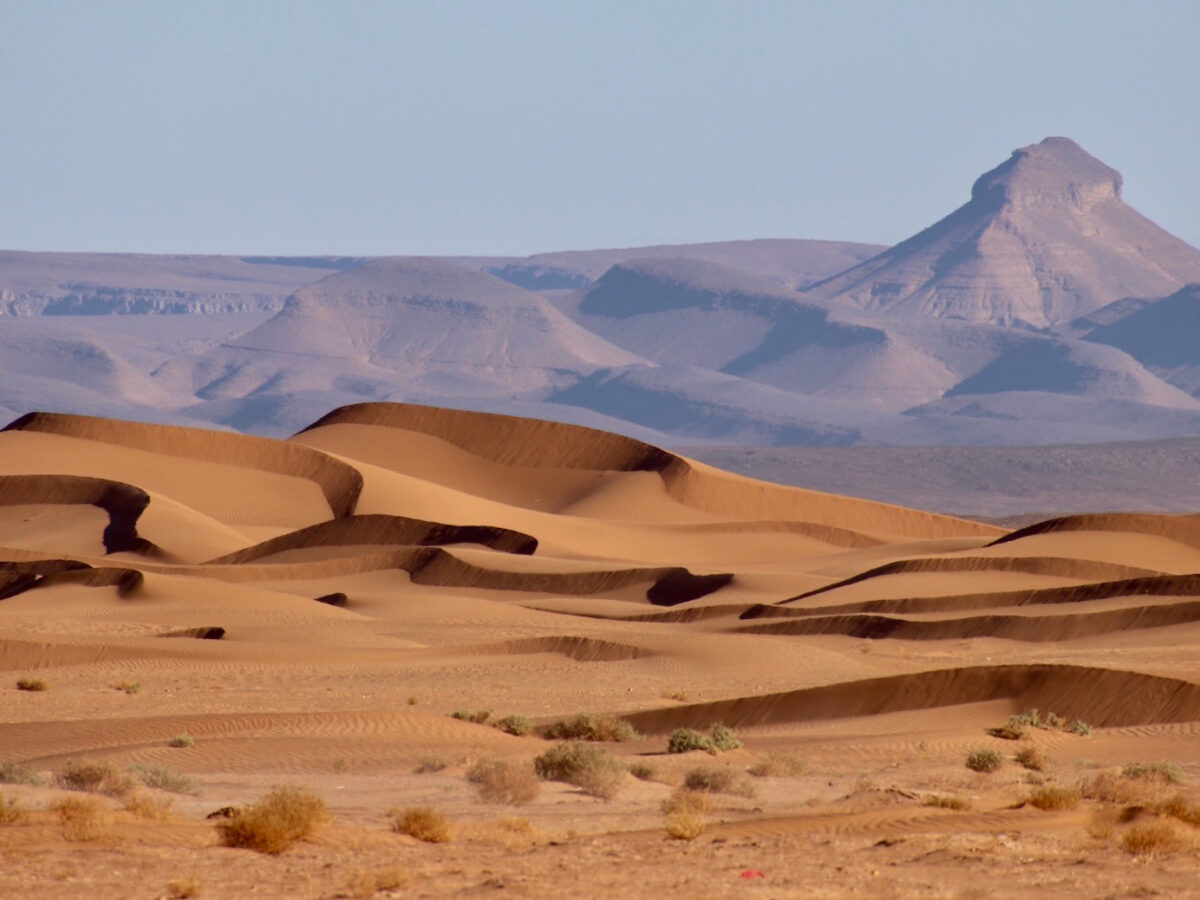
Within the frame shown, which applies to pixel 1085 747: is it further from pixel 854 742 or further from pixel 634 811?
pixel 634 811

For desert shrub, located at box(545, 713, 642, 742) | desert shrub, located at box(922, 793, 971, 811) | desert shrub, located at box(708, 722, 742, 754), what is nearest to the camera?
desert shrub, located at box(922, 793, 971, 811)

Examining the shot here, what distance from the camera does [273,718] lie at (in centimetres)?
2064

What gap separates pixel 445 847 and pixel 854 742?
314 inches

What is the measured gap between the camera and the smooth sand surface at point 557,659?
1232 cm

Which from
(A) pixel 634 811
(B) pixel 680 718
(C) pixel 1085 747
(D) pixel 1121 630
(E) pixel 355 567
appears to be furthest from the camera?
(E) pixel 355 567

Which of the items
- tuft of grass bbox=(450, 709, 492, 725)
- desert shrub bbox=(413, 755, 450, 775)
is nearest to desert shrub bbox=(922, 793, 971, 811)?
desert shrub bbox=(413, 755, 450, 775)

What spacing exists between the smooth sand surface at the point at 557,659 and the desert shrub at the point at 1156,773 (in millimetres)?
185

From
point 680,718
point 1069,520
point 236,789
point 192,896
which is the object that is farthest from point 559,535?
point 192,896

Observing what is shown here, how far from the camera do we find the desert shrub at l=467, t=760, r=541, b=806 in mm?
15711

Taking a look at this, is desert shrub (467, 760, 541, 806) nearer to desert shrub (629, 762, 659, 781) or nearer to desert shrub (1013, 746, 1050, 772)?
desert shrub (629, 762, 659, 781)

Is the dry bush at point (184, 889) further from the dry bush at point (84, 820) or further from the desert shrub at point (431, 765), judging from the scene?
the desert shrub at point (431, 765)

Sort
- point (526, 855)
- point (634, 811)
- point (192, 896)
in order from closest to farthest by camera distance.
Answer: point (192, 896) → point (526, 855) → point (634, 811)

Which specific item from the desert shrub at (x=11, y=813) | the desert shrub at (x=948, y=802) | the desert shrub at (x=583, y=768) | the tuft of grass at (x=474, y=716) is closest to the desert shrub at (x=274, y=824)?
the desert shrub at (x=11, y=813)

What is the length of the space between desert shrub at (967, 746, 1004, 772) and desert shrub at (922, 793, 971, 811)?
9.61 ft
